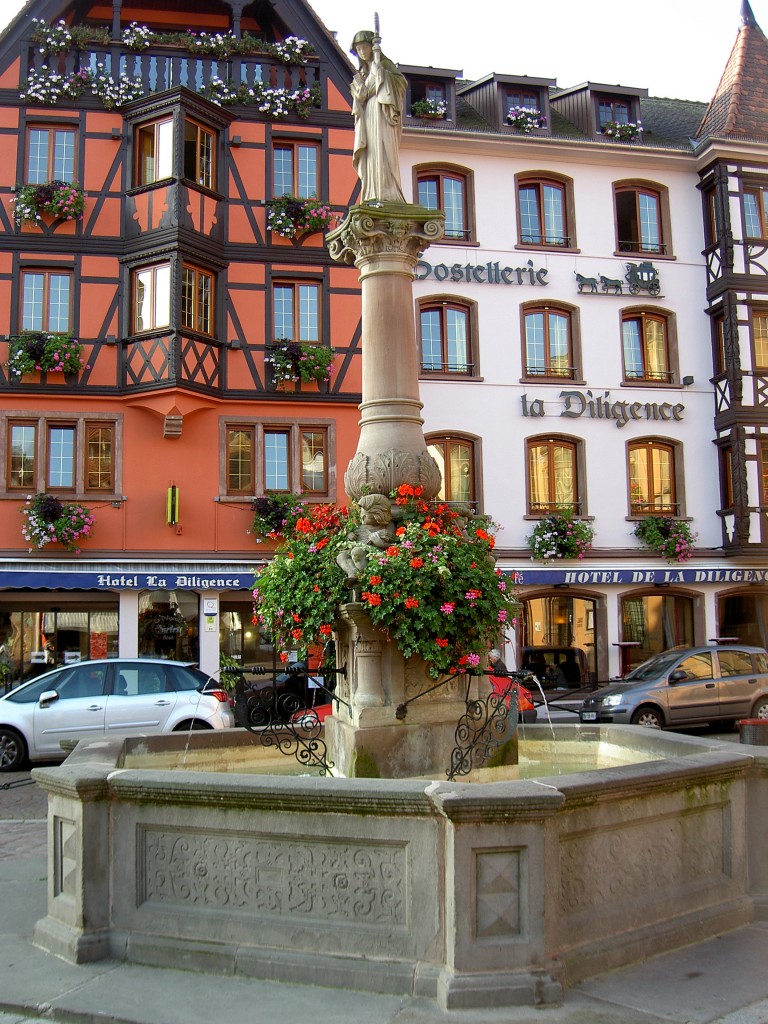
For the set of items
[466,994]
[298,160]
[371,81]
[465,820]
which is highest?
[298,160]

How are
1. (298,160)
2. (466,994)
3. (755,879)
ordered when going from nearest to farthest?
(466,994), (755,879), (298,160)

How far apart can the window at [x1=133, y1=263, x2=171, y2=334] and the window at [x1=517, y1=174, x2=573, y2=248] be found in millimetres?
9080

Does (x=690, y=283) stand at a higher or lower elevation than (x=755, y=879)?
higher

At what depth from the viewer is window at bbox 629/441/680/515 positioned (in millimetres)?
25359

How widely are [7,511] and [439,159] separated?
1323 centimetres

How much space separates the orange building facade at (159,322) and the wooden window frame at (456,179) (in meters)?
2.29

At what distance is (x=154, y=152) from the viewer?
74.0 feet

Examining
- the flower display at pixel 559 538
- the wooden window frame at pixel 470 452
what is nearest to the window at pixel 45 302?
the wooden window frame at pixel 470 452

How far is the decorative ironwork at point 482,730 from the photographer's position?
22.9ft

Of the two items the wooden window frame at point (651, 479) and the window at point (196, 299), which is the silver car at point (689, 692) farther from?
the window at point (196, 299)

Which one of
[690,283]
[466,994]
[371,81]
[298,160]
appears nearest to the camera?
A: [466,994]

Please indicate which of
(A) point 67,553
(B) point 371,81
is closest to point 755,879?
(B) point 371,81

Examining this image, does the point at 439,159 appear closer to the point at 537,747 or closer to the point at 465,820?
the point at 537,747

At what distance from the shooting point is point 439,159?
25.1 metres
